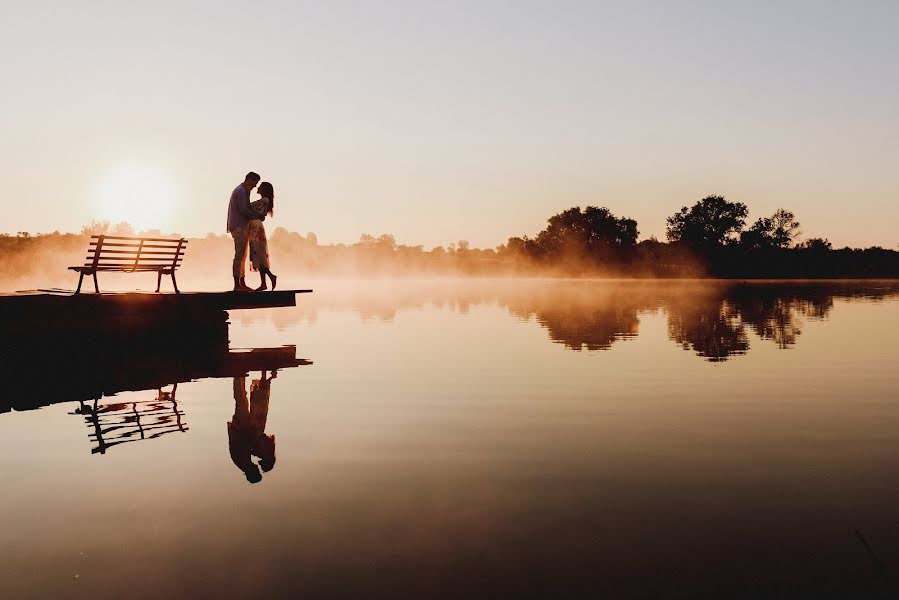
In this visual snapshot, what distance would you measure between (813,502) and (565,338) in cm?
1823

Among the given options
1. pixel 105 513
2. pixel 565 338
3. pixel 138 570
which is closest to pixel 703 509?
pixel 138 570

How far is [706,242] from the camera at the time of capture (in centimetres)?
13888

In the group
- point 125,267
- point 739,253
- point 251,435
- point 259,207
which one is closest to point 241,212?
point 259,207

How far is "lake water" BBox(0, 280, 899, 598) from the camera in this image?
18.2 ft

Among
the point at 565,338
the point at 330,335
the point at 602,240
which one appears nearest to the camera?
the point at 565,338

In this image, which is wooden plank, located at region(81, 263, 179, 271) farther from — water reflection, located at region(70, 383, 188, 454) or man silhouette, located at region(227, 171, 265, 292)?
water reflection, located at region(70, 383, 188, 454)

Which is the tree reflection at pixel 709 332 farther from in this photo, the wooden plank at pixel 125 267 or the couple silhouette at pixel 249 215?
the wooden plank at pixel 125 267

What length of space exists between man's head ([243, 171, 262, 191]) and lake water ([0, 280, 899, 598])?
17.1ft

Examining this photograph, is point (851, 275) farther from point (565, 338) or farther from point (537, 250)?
point (565, 338)

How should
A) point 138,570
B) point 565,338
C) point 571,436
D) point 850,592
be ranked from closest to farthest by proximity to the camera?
1. point 850,592
2. point 138,570
3. point 571,436
4. point 565,338

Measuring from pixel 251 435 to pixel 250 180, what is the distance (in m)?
11.2

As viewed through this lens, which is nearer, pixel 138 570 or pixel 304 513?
pixel 138 570

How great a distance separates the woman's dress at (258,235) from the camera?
814 inches

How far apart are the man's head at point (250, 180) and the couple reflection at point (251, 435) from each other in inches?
277
